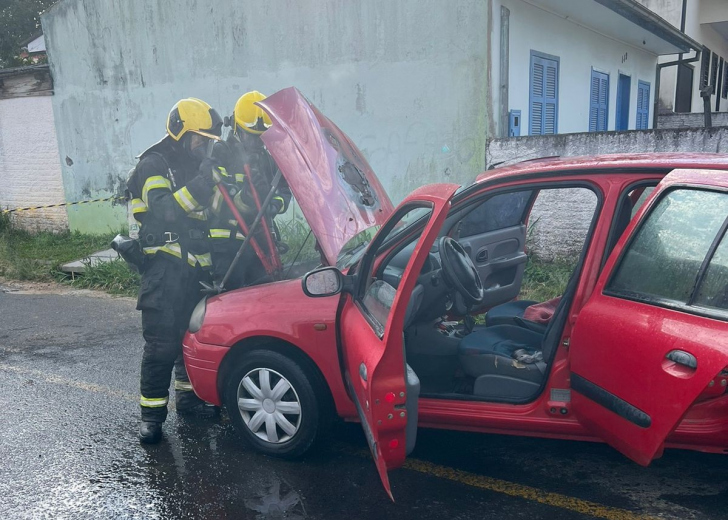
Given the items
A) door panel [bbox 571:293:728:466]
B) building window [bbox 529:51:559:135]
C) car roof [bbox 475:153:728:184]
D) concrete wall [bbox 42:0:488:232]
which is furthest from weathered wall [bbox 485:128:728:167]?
door panel [bbox 571:293:728:466]

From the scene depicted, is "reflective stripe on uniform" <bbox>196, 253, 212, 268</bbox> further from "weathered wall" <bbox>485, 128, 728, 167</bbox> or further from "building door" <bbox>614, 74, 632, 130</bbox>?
"building door" <bbox>614, 74, 632, 130</bbox>

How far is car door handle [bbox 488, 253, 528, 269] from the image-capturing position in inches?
171

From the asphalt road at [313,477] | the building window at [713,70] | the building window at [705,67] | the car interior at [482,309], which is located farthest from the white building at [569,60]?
the building window at [713,70]

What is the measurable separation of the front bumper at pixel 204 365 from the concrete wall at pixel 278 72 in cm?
525

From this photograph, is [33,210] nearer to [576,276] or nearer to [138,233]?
[138,233]

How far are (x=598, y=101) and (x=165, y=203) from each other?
33.0 feet

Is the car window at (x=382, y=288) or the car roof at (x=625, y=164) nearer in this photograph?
the car roof at (x=625, y=164)

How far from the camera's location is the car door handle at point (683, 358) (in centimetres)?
224

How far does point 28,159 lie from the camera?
463 inches

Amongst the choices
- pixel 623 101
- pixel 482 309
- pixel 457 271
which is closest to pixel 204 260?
pixel 457 271

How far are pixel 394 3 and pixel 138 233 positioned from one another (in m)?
5.58

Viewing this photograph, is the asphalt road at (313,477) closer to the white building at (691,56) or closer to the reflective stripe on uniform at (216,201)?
the reflective stripe on uniform at (216,201)

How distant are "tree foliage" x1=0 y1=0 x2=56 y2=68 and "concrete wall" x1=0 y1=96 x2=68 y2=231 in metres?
14.1

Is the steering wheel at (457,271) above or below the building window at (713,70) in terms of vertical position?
below
